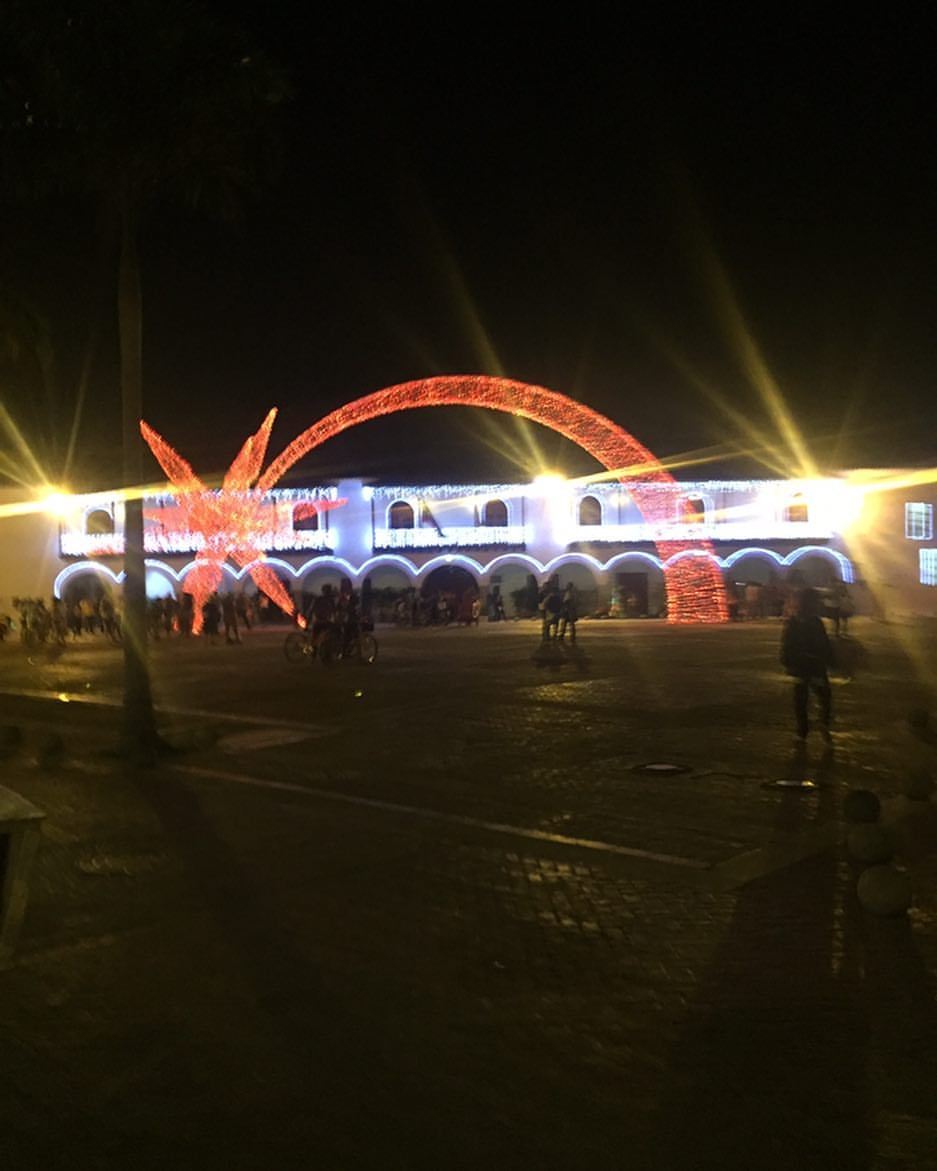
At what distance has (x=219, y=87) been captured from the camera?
36.8ft

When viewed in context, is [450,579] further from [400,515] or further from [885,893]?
[885,893]

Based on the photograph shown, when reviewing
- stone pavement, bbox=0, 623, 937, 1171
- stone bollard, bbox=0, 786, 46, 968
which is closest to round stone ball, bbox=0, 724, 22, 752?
stone pavement, bbox=0, 623, 937, 1171

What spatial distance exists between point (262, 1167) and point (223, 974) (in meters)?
1.95

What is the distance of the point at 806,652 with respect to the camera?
12.5 meters

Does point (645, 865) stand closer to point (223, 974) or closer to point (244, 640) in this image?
point (223, 974)

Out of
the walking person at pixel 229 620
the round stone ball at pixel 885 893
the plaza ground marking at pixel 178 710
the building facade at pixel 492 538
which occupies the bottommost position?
the round stone ball at pixel 885 893

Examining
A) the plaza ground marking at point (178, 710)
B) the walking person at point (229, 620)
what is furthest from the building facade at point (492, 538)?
the plaza ground marking at point (178, 710)

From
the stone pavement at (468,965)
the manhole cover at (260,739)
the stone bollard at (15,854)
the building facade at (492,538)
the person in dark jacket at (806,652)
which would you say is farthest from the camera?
the building facade at (492,538)

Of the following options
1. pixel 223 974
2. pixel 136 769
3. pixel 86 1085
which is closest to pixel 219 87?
pixel 136 769

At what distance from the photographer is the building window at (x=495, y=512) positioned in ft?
131

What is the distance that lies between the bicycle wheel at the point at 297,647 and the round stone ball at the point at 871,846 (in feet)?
56.7

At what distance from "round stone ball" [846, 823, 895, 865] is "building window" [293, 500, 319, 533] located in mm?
33109

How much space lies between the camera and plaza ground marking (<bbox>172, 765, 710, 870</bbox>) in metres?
7.97

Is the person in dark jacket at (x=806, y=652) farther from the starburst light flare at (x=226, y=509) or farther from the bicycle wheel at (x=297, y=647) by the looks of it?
the starburst light flare at (x=226, y=509)
